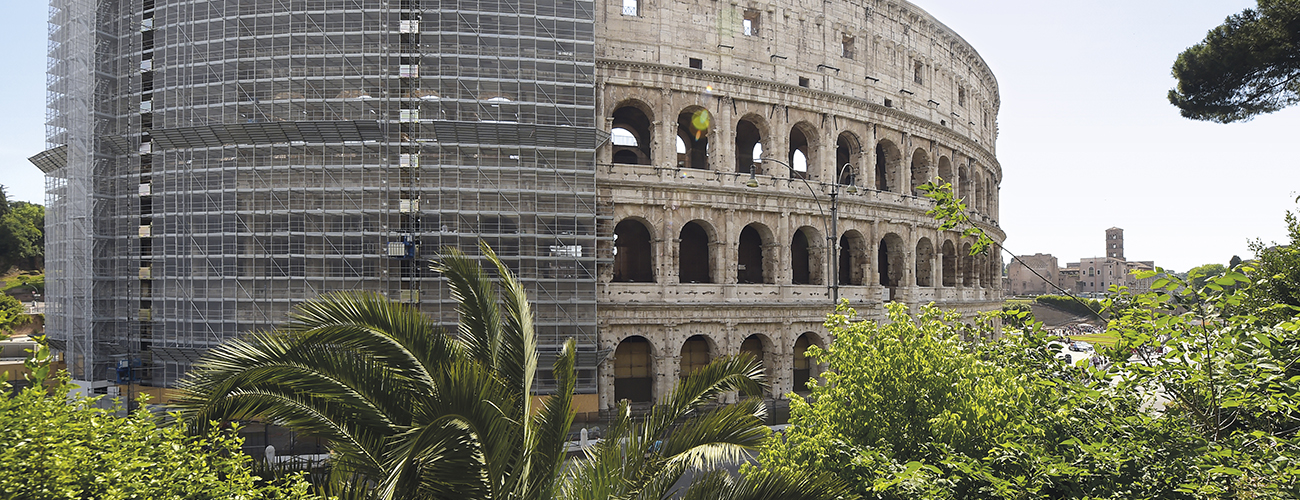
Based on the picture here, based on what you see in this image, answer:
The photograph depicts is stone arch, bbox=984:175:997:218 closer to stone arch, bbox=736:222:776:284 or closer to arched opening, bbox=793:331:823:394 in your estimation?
arched opening, bbox=793:331:823:394

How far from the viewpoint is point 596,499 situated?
22.0ft

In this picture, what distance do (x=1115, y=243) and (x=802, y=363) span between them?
141 m

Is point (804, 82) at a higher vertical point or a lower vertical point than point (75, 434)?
higher

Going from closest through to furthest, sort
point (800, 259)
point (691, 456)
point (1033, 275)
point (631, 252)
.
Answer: point (691, 456) < point (631, 252) < point (800, 259) < point (1033, 275)

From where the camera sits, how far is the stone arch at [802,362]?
28.6 m

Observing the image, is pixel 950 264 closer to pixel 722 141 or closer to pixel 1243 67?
pixel 722 141

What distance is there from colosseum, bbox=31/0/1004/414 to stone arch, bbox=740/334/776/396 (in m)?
0.11

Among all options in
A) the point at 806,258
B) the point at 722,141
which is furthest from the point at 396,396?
the point at 806,258

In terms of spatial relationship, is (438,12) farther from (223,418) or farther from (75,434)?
(75,434)

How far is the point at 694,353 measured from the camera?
90.2 feet

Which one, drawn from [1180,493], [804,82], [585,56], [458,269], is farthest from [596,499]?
[804,82]

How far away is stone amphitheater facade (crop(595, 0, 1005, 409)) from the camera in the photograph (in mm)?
25406

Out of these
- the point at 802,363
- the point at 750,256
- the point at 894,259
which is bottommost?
the point at 802,363

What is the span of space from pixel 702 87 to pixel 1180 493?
2194 cm
